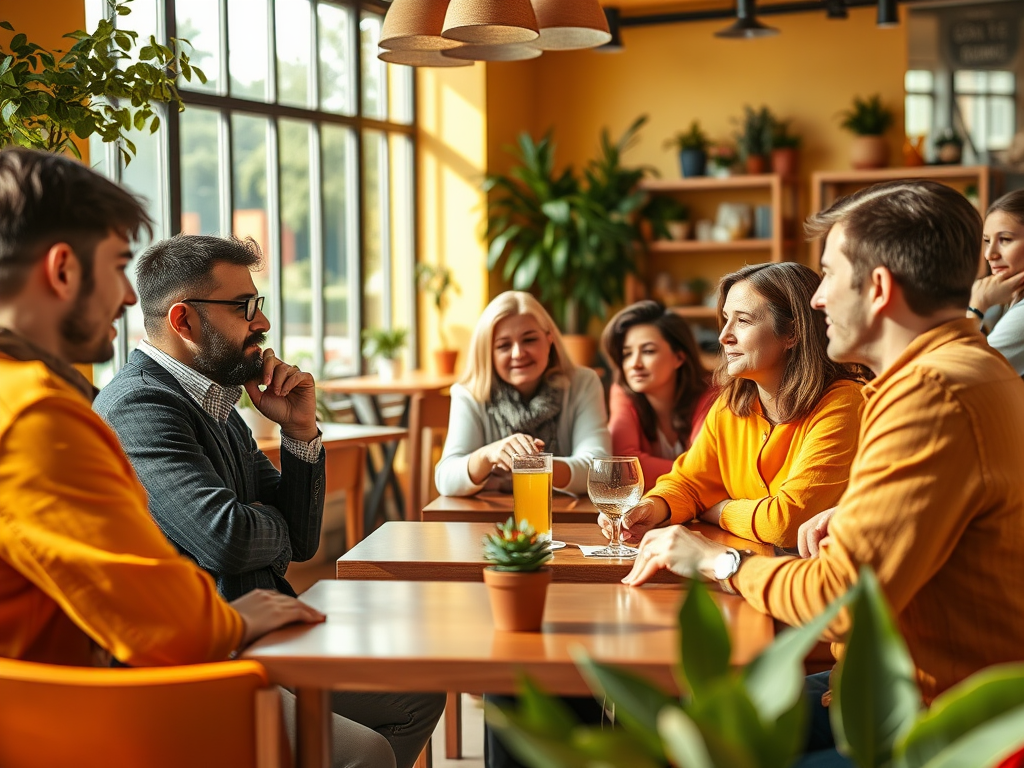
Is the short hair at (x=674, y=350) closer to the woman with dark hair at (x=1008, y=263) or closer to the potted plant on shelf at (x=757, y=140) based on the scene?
the woman with dark hair at (x=1008, y=263)

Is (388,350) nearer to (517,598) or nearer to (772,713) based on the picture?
(517,598)

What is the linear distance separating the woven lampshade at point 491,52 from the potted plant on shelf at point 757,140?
439 cm

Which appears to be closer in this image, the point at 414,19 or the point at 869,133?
the point at 414,19

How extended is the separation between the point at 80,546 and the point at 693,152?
632 centimetres

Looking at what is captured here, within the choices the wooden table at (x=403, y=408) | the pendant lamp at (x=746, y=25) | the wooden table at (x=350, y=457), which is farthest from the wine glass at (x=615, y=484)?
the pendant lamp at (x=746, y=25)

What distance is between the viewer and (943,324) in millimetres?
1593

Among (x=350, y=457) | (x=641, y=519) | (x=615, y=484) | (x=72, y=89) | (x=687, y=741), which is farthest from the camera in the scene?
(x=350, y=457)

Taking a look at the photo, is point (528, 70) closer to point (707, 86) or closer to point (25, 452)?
point (707, 86)

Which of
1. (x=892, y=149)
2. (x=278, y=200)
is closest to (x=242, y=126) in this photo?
(x=278, y=200)

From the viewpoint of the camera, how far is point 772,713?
92 centimetres

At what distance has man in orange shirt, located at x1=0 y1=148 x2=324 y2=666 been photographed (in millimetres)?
1445

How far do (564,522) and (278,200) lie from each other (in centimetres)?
365

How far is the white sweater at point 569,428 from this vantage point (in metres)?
3.21

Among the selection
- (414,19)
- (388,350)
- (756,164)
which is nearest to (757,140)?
(756,164)
